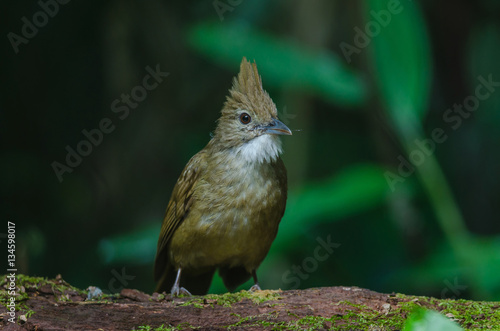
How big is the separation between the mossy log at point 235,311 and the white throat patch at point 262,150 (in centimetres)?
118

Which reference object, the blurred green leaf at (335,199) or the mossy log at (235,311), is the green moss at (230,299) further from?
the blurred green leaf at (335,199)

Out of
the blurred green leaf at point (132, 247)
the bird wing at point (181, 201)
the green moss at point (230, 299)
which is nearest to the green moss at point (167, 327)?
the green moss at point (230, 299)

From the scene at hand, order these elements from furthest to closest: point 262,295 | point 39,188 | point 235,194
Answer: point 39,188 < point 235,194 < point 262,295

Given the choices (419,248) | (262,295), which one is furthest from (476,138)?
(262,295)

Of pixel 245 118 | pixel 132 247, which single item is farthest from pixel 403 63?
pixel 132 247

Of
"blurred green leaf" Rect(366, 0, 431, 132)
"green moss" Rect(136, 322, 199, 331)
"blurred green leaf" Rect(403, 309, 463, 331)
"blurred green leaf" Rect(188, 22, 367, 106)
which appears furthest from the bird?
"blurred green leaf" Rect(403, 309, 463, 331)

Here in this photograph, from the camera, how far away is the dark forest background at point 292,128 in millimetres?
5309

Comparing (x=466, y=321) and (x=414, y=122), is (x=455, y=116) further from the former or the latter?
(x=466, y=321)

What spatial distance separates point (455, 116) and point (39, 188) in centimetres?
452

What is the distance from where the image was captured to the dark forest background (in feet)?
17.4

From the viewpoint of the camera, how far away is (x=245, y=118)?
15.7 ft

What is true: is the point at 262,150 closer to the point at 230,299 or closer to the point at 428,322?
the point at 230,299

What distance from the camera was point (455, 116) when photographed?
6.86 meters

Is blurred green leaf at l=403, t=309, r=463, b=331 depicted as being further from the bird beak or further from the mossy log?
the bird beak
